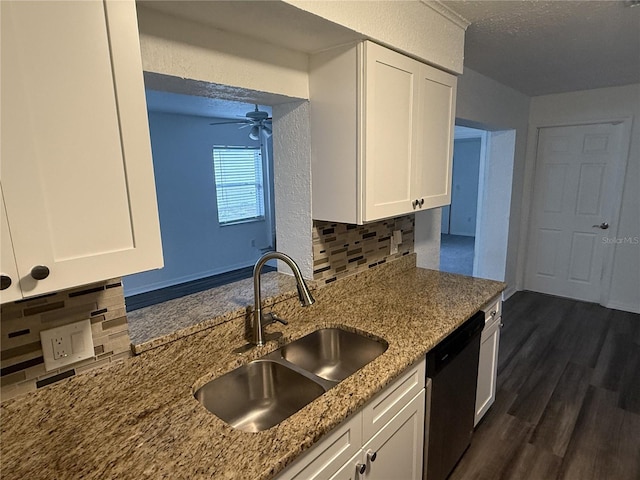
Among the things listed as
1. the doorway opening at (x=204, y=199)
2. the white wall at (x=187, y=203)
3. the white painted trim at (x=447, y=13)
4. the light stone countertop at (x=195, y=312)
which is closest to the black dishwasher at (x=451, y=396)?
the light stone countertop at (x=195, y=312)

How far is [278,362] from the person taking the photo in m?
1.44

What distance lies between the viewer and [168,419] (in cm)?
106

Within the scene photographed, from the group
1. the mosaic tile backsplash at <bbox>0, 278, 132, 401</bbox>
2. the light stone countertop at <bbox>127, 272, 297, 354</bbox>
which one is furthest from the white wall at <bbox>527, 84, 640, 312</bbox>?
the mosaic tile backsplash at <bbox>0, 278, 132, 401</bbox>

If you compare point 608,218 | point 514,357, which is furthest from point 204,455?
point 608,218

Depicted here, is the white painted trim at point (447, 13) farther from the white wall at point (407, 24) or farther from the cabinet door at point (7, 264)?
the cabinet door at point (7, 264)

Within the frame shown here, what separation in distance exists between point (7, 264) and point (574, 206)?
4.88m

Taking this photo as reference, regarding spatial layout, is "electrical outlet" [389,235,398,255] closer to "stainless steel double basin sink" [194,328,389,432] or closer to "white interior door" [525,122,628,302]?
"stainless steel double basin sink" [194,328,389,432]

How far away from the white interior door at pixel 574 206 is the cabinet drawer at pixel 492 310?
2.73m

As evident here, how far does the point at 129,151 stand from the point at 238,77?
712 mm

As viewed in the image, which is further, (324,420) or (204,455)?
(324,420)

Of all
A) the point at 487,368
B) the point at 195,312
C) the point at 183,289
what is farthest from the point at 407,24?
the point at 183,289

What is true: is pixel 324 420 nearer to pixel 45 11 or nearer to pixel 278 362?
pixel 278 362

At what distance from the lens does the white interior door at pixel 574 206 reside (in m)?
3.88

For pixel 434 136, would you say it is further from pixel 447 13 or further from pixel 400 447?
pixel 400 447
